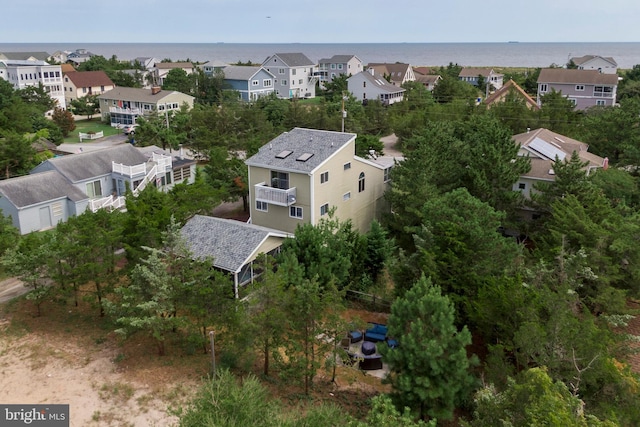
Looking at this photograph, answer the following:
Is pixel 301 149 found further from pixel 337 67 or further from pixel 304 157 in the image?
pixel 337 67

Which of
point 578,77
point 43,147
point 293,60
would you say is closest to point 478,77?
point 578,77

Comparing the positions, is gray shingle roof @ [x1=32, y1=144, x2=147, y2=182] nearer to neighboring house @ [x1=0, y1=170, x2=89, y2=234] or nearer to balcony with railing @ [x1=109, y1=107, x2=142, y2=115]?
neighboring house @ [x1=0, y1=170, x2=89, y2=234]

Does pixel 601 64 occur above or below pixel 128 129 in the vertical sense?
above

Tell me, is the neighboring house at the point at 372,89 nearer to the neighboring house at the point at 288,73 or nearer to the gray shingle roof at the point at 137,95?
the neighboring house at the point at 288,73

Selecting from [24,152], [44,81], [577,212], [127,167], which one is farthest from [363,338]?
[44,81]

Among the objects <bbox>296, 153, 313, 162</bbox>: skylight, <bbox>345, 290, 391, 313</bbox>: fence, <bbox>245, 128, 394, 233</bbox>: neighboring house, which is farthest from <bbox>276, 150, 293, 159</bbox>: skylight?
<bbox>345, 290, 391, 313</bbox>: fence

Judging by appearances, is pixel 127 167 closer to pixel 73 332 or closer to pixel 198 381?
pixel 73 332
